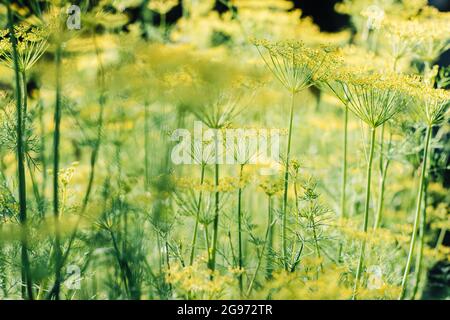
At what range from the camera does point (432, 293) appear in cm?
331

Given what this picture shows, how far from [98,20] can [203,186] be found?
740 mm

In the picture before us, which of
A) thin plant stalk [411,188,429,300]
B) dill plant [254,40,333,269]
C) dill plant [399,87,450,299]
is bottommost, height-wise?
thin plant stalk [411,188,429,300]

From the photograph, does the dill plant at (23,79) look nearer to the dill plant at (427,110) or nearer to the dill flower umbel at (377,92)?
the dill flower umbel at (377,92)

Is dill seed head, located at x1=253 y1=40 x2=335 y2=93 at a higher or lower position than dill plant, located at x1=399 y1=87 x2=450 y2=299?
higher

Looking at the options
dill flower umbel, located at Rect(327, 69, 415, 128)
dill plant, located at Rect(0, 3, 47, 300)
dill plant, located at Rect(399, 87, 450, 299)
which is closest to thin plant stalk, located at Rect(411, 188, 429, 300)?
dill plant, located at Rect(399, 87, 450, 299)

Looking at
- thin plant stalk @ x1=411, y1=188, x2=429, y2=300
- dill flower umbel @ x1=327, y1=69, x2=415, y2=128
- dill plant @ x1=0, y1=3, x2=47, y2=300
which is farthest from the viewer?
thin plant stalk @ x1=411, y1=188, x2=429, y2=300

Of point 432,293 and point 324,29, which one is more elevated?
point 324,29

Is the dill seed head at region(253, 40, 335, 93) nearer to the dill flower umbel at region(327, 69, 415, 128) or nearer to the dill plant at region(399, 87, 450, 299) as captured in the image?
the dill flower umbel at region(327, 69, 415, 128)

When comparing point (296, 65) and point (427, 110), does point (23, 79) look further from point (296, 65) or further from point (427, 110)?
point (427, 110)

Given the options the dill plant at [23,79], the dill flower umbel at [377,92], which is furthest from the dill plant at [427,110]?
the dill plant at [23,79]

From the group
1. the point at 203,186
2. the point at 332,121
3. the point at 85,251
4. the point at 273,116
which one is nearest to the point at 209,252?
the point at 203,186

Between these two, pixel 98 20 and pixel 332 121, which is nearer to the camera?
pixel 98 20
